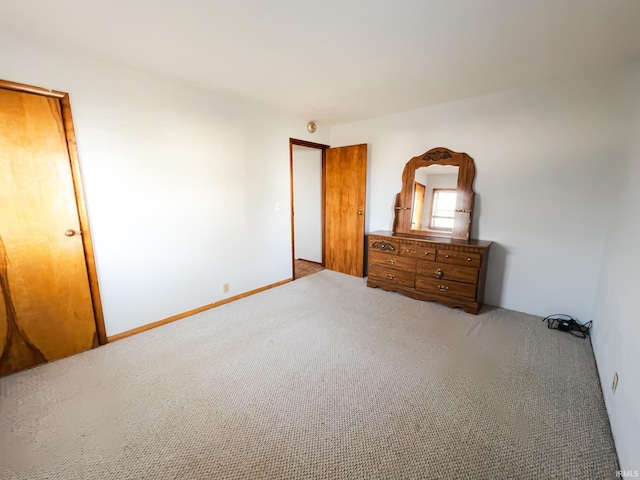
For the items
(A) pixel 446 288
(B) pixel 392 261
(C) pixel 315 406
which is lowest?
(C) pixel 315 406

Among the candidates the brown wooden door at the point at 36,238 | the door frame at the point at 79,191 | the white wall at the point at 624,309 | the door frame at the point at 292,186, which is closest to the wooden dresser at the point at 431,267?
the white wall at the point at 624,309

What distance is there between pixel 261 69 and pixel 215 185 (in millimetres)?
1230

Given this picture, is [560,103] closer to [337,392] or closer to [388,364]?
[388,364]

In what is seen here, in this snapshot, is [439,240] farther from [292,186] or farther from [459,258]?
[292,186]

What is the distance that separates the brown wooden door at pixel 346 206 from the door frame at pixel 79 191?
9.52 feet

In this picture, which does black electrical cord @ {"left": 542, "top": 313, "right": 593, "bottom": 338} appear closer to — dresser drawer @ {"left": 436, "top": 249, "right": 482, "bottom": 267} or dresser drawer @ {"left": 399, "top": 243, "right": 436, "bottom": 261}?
dresser drawer @ {"left": 436, "top": 249, "right": 482, "bottom": 267}

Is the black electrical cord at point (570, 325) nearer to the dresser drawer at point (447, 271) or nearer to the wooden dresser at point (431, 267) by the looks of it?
the wooden dresser at point (431, 267)

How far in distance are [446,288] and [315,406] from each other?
198cm

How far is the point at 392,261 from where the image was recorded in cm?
330

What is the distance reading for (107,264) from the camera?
7.31ft

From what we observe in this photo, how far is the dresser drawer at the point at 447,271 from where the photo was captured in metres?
2.73

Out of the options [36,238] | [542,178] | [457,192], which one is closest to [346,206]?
[457,192]

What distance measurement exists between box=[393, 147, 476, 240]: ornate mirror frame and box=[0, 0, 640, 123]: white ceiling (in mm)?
759

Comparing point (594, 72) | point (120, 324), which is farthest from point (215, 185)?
point (594, 72)
